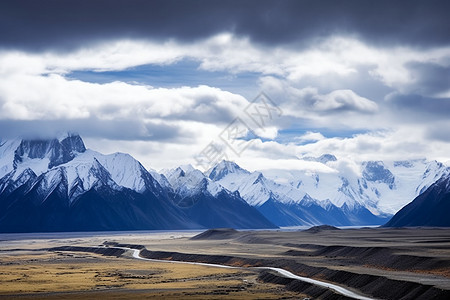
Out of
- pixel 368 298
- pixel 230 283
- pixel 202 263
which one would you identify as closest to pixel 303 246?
pixel 202 263

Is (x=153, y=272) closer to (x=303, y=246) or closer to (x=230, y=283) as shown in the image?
(x=230, y=283)

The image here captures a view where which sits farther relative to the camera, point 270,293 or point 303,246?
point 303,246

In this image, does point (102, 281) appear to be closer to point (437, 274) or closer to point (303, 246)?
point (437, 274)

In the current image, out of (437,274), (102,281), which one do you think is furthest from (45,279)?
(437,274)

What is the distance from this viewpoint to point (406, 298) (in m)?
78.6

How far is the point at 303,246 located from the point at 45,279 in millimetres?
81804

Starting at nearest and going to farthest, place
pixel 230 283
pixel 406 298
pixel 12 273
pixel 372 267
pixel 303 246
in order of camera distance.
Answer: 1. pixel 406 298
2. pixel 230 283
3. pixel 372 267
4. pixel 12 273
5. pixel 303 246

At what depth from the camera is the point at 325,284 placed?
98938mm

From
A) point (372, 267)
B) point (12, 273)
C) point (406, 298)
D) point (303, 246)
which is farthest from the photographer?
point (303, 246)

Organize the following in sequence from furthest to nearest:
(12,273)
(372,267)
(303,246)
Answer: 1. (303,246)
2. (12,273)
3. (372,267)

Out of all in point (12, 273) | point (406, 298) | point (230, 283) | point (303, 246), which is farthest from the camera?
point (303, 246)

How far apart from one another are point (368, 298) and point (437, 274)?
19.5 m

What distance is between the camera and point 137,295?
3740 inches

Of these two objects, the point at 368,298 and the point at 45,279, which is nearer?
the point at 368,298
